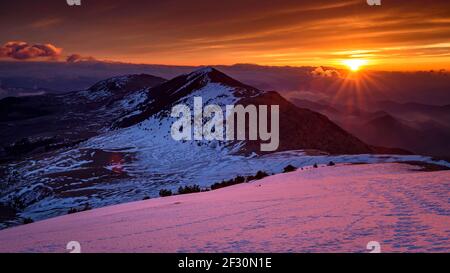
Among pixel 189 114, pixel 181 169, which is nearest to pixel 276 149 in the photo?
pixel 181 169

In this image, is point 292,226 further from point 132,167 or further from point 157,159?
point 157,159

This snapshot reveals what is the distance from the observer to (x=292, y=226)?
7.69 meters

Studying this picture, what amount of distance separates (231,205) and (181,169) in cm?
4884

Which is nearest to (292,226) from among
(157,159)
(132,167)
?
(132,167)

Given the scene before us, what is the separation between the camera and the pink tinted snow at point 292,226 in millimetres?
6434

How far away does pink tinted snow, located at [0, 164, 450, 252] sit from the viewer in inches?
253

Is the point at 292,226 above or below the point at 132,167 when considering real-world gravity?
above

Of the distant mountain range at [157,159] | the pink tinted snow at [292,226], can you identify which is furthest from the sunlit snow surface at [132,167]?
the pink tinted snow at [292,226]

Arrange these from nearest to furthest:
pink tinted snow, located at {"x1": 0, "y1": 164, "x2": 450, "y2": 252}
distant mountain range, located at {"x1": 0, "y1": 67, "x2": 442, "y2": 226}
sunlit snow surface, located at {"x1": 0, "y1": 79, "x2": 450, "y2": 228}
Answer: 1. pink tinted snow, located at {"x1": 0, "y1": 164, "x2": 450, "y2": 252}
2. sunlit snow surface, located at {"x1": 0, "y1": 79, "x2": 450, "y2": 228}
3. distant mountain range, located at {"x1": 0, "y1": 67, "x2": 442, "y2": 226}

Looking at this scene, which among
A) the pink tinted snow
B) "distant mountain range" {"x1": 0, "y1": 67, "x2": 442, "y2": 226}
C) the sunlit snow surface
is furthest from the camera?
"distant mountain range" {"x1": 0, "y1": 67, "x2": 442, "y2": 226}

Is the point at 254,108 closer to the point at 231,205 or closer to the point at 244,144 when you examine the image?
the point at 244,144

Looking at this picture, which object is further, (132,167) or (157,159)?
(157,159)

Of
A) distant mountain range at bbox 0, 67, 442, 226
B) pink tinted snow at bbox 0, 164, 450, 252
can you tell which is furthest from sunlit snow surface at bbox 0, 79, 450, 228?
pink tinted snow at bbox 0, 164, 450, 252

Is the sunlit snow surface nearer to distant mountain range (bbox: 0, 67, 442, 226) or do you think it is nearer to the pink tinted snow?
distant mountain range (bbox: 0, 67, 442, 226)
